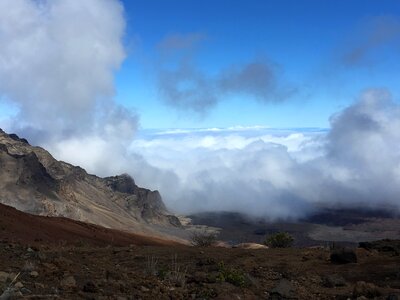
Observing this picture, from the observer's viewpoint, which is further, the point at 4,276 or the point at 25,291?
the point at 4,276

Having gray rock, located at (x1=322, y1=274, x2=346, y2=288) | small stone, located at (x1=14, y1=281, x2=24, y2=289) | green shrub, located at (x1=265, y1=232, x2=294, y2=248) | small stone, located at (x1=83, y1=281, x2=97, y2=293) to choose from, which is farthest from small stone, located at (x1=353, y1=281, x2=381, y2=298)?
green shrub, located at (x1=265, y1=232, x2=294, y2=248)

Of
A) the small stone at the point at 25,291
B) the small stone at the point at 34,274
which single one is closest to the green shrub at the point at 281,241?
the small stone at the point at 34,274

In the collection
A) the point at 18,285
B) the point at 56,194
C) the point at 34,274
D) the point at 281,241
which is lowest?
the point at 18,285

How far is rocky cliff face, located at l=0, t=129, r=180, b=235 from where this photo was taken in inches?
3875

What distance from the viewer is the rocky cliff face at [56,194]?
9844 centimetres

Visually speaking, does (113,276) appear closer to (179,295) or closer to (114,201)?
(179,295)

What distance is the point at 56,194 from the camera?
110m

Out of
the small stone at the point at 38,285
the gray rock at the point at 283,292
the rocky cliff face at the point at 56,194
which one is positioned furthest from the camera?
the rocky cliff face at the point at 56,194

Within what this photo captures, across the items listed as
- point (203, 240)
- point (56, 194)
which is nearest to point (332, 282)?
point (203, 240)

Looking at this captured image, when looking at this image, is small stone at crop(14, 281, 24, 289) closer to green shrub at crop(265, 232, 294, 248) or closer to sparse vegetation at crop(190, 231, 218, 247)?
sparse vegetation at crop(190, 231, 218, 247)

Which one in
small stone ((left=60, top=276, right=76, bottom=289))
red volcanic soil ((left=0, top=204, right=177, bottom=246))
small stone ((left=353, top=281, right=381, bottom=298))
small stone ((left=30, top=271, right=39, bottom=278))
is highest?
red volcanic soil ((left=0, top=204, right=177, bottom=246))

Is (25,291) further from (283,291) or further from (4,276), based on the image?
(283,291)

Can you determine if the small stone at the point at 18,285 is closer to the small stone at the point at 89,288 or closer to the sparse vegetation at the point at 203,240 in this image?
the small stone at the point at 89,288

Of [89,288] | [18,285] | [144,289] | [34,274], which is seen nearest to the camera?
[18,285]
